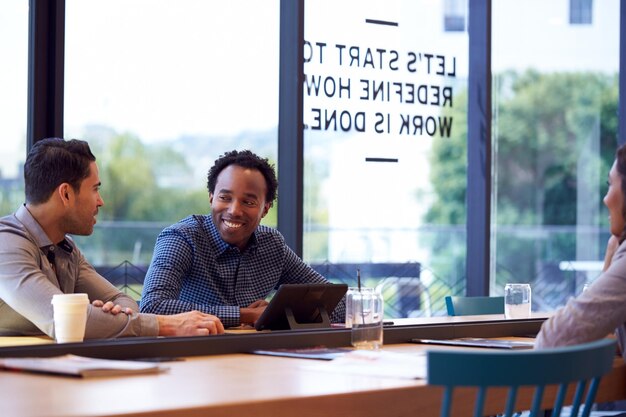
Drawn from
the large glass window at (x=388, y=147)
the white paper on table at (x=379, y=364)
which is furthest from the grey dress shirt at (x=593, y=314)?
the large glass window at (x=388, y=147)

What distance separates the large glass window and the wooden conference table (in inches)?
115

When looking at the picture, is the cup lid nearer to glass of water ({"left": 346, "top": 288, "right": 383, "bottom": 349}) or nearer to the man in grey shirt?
the man in grey shirt

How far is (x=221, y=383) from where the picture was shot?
213cm

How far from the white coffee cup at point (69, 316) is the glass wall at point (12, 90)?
176 centimetres

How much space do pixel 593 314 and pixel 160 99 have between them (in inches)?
106

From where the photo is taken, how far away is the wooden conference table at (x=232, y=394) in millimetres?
1814

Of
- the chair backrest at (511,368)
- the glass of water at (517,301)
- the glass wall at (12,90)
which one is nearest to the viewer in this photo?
the chair backrest at (511,368)

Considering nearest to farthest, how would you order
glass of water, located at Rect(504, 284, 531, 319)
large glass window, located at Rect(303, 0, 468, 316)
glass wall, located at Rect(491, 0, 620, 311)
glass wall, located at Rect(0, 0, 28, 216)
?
glass of water, located at Rect(504, 284, 531, 319) < glass wall, located at Rect(0, 0, 28, 216) < large glass window, located at Rect(303, 0, 468, 316) < glass wall, located at Rect(491, 0, 620, 311)

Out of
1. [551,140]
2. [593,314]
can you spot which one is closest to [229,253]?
[593,314]

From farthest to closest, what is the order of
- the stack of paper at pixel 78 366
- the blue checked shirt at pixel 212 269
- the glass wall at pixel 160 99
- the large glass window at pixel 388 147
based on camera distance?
the large glass window at pixel 388 147
the glass wall at pixel 160 99
the blue checked shirt at pixel 212 269
the stack of paper at pixel 78 366

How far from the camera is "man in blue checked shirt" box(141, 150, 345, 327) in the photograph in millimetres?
3639

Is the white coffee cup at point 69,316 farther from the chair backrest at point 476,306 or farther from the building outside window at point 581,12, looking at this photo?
the building outside window at point 581,12

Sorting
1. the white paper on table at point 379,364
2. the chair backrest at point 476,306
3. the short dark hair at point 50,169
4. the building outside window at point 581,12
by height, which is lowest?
the chair backrest at point 476,306

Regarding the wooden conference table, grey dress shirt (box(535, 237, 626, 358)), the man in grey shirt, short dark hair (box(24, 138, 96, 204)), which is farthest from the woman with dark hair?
short dark hair (box(24, 138, 96, 204))
